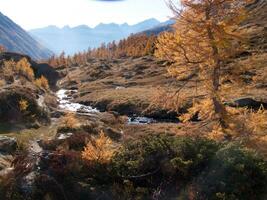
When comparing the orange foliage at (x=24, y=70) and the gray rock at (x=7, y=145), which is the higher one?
the gray rock at (x=7, y=145)

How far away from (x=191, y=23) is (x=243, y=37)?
322cm

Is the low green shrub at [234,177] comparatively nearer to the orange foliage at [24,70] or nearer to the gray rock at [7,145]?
the gray rock at [7,145]

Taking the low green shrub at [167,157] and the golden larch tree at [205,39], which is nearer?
the low green shrub at [167,157]

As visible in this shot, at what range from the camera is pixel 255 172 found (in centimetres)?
1432

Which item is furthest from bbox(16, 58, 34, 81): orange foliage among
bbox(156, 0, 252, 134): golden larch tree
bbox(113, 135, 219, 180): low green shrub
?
bbox(113, 135, 219, 180): low green shrub

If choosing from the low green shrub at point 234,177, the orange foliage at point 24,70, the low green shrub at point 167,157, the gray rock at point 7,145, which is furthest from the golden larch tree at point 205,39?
the orange foliage at point 24,70

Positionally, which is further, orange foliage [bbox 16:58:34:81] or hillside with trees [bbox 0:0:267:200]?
orange foliage [bbox 16:58:34:81]

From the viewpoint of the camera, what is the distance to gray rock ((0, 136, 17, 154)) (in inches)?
855

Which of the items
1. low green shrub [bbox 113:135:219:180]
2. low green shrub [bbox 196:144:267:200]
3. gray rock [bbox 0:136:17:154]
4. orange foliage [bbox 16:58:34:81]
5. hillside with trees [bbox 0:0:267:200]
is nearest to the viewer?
low green shrub [bbox 196:144:267:200]

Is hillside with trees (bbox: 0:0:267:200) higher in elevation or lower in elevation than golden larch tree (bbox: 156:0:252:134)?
lower

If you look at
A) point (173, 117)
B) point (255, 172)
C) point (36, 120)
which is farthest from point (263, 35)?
point (255, 172)

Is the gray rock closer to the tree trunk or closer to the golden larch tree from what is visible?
the golden larch tree

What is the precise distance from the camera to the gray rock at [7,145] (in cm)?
2173

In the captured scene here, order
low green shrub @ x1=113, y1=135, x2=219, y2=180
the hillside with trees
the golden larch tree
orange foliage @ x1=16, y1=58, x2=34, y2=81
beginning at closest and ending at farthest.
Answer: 1. the hillside with trees
2. low green shrub @ x1=113, y1=135, x2=219, y2=180
3. the golden larch tree
4. orange foliage @ x1=16, y1=58, x2=34, y2=81
